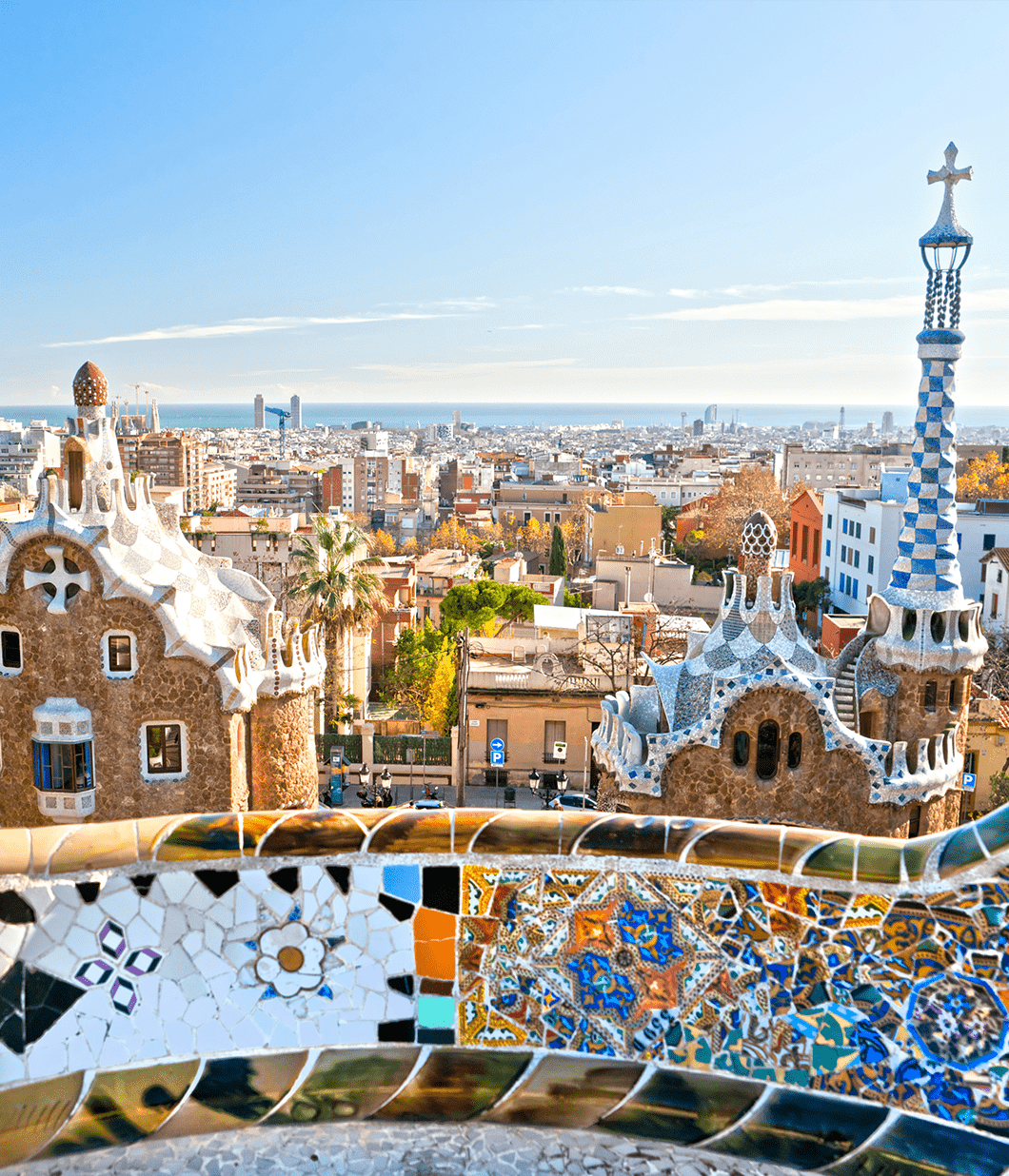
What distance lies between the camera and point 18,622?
1335cm

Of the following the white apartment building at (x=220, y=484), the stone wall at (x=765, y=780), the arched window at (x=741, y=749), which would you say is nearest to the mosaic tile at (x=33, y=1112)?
the stone wall at (x=765, y=780)

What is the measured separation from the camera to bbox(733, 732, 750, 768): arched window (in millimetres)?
11438

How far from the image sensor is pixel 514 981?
5332mm

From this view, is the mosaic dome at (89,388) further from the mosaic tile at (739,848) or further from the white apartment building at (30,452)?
the white apartment building at (30,452)

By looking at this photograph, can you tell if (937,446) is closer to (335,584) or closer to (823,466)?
(335,584)

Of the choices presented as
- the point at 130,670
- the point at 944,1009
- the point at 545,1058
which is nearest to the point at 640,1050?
the point at 545,1058

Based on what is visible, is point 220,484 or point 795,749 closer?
point 795,749

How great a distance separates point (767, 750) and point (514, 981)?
21.9 ft

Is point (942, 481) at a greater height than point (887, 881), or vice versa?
point (942, 481)

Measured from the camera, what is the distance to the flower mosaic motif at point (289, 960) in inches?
206

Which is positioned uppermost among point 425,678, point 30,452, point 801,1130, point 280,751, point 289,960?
point 289,960

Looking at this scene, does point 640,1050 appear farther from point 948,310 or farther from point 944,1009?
point 948,310

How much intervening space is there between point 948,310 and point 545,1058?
9.69 meters

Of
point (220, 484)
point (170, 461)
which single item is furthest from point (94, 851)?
point (220, 484)
